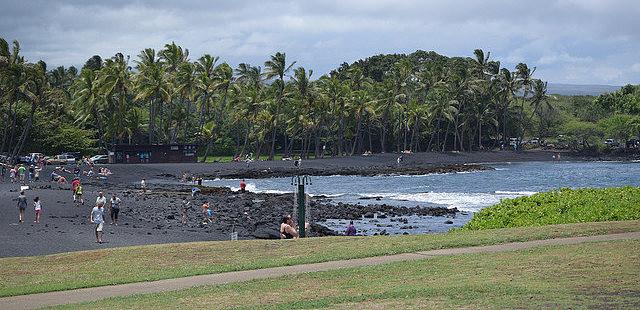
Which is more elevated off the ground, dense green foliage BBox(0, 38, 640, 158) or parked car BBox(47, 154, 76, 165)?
dense green foliage BBox(0, 38, 640, 158)

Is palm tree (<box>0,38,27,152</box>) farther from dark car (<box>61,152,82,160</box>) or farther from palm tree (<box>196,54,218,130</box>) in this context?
palm tree (<box>196,54,218,130</box>)

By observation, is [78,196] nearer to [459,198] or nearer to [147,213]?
[147,213]

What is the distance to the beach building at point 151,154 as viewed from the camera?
302 feet

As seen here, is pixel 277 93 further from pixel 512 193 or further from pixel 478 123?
pixel 512 193

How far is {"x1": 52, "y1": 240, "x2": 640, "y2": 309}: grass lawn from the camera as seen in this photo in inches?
496

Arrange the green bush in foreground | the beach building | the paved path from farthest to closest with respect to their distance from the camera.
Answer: the beach building
the green bush in foreground
the paved path

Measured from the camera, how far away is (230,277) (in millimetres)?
17344

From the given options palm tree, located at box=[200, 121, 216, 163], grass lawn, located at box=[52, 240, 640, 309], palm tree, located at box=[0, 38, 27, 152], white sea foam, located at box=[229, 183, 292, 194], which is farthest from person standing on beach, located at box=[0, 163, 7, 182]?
grass lawn, located at box=[52, 240, 640, 309]

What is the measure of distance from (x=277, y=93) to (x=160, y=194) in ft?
160

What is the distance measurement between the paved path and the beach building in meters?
75.7

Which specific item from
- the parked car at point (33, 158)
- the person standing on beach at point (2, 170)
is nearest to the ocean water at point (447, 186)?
the person standing on beach at point (2, 170)

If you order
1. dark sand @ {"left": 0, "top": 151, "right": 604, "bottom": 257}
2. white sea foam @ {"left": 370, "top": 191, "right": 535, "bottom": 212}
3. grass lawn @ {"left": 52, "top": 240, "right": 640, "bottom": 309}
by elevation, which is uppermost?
grass lawn @ {"left": 52, "top": 240, "right": 640, "bottom": 309}

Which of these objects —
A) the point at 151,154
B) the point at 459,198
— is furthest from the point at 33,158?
the point at 459,198

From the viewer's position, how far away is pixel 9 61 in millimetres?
76188
